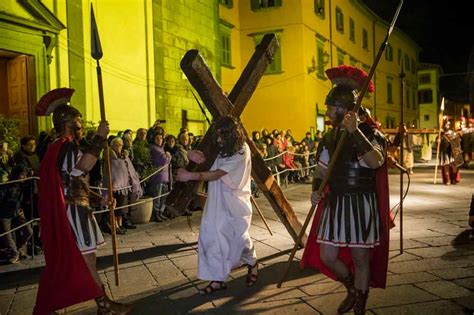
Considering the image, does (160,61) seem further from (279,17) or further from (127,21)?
(279,17)

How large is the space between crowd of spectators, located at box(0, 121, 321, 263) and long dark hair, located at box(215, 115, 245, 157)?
0.68 m

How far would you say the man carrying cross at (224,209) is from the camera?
4.52m

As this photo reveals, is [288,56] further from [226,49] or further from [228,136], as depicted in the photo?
[228,136]

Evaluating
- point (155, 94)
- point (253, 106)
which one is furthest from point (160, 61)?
point (253, 106)

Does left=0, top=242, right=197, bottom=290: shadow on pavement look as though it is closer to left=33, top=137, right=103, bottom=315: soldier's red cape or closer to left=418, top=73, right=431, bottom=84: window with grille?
left=33, top=137, right=103, bottom=315: soldier's red cape

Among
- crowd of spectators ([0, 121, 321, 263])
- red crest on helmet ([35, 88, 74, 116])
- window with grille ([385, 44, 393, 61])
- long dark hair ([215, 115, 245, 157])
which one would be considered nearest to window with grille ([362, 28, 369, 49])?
window with grille ([385, 44, 393, 61])

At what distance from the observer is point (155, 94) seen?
14.4m

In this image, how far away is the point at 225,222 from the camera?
460 cm

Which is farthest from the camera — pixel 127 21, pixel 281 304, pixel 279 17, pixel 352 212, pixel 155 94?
pixel 279 17

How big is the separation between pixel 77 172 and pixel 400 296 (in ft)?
10.3

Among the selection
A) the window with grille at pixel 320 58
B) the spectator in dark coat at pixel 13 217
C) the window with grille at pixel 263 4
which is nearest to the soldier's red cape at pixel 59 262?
the spectator in dark coat at pixel 13 217

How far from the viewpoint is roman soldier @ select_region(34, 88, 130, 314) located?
387 cm

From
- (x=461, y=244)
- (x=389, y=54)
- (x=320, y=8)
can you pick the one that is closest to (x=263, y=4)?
(x=320, y=8)

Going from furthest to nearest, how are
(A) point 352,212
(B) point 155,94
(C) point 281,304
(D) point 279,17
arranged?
1. (D) point 279,17
2. (B) point 155,94
3. (C) point 281,304
4. (A) point 352,212
